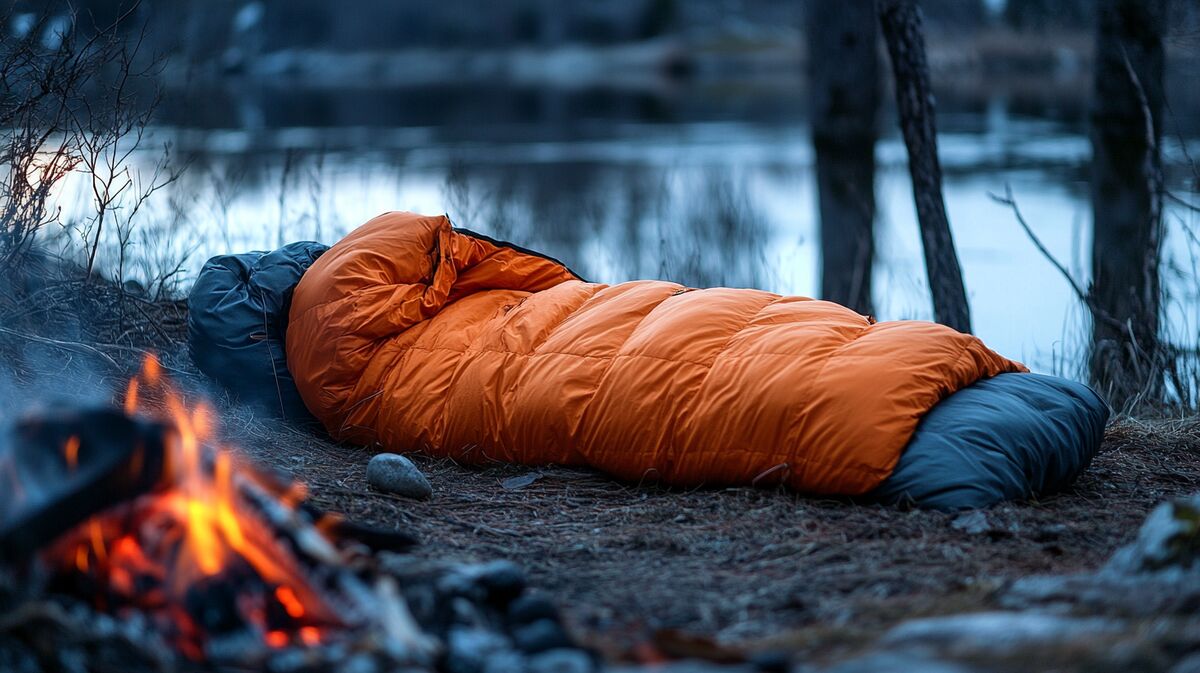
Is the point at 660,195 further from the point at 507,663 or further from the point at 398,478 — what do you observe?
the point at 507,663

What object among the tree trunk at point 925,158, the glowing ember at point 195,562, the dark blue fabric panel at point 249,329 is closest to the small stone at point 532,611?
the glowing ember at point 195,562

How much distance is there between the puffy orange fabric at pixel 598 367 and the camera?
3.17 metres

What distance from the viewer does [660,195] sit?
955 centimetres

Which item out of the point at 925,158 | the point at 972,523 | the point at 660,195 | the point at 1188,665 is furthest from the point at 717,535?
the point at 660,195

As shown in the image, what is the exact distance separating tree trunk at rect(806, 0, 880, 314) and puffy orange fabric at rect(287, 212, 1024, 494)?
10.7 ft

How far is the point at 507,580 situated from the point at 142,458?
0.74 m

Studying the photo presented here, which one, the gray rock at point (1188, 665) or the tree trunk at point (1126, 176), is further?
the tree trunk at point (1126, 176)

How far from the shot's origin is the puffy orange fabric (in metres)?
3.17

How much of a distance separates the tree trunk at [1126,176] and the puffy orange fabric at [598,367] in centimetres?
247

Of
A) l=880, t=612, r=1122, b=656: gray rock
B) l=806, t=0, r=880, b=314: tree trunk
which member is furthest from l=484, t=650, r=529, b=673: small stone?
l=806, t=0, r=880, b=314: tree trunk

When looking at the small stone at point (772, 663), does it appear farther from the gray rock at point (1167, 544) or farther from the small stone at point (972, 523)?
the small stone at point (972, 523)

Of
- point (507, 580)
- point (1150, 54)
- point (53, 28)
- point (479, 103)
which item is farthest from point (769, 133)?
point (507, 580)

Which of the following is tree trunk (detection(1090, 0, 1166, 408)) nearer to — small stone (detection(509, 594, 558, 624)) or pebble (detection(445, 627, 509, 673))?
small stone (detection(509, 594, 558, 624))

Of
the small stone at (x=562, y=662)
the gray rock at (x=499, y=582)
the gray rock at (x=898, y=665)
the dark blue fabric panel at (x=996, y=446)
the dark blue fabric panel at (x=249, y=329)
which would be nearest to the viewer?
the gray rock at (x=898, y=665)
